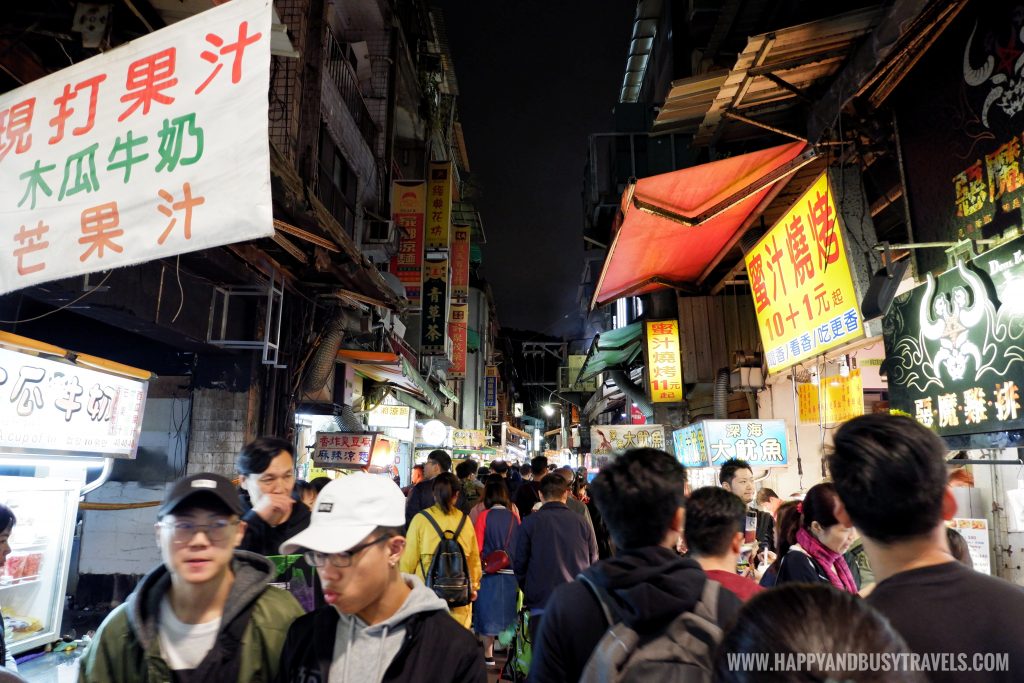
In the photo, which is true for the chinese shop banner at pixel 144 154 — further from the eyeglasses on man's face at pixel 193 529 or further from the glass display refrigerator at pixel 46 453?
the glass display refrigerator at pixel 46 453

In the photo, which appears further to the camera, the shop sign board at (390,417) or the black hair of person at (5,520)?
the shop sign board at (390,417)

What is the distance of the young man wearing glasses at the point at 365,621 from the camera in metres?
2.17

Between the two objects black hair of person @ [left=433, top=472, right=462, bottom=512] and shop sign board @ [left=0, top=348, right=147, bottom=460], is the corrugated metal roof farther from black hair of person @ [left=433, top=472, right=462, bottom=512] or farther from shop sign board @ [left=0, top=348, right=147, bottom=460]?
shop sign board @ [left=0, top=348, right=147, bottom=460]

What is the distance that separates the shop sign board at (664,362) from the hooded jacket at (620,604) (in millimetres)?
12829

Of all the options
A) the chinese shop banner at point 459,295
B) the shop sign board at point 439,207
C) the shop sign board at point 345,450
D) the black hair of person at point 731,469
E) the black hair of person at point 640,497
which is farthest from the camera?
the chinese shop banner at point 459,295

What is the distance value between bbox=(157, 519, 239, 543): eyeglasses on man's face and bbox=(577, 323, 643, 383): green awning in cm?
1459

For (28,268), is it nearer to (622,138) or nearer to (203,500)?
(203,500)

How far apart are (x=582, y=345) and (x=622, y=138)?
31.2 m

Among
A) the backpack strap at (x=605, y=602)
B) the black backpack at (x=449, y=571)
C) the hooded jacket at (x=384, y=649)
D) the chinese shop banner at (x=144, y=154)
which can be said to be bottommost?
the black backpack at (x=449, y=571)

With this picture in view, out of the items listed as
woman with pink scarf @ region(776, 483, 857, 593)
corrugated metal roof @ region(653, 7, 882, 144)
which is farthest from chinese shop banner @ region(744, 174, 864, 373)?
woman with pink scarf @ region(776, 483, 857, 593)

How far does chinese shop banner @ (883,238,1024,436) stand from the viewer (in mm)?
4508

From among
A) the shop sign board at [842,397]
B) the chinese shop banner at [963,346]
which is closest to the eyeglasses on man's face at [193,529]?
the chinese shop banner at [963,346]

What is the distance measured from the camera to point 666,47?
1656cm

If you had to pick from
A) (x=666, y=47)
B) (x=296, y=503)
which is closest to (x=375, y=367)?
(x=296, y=503)
